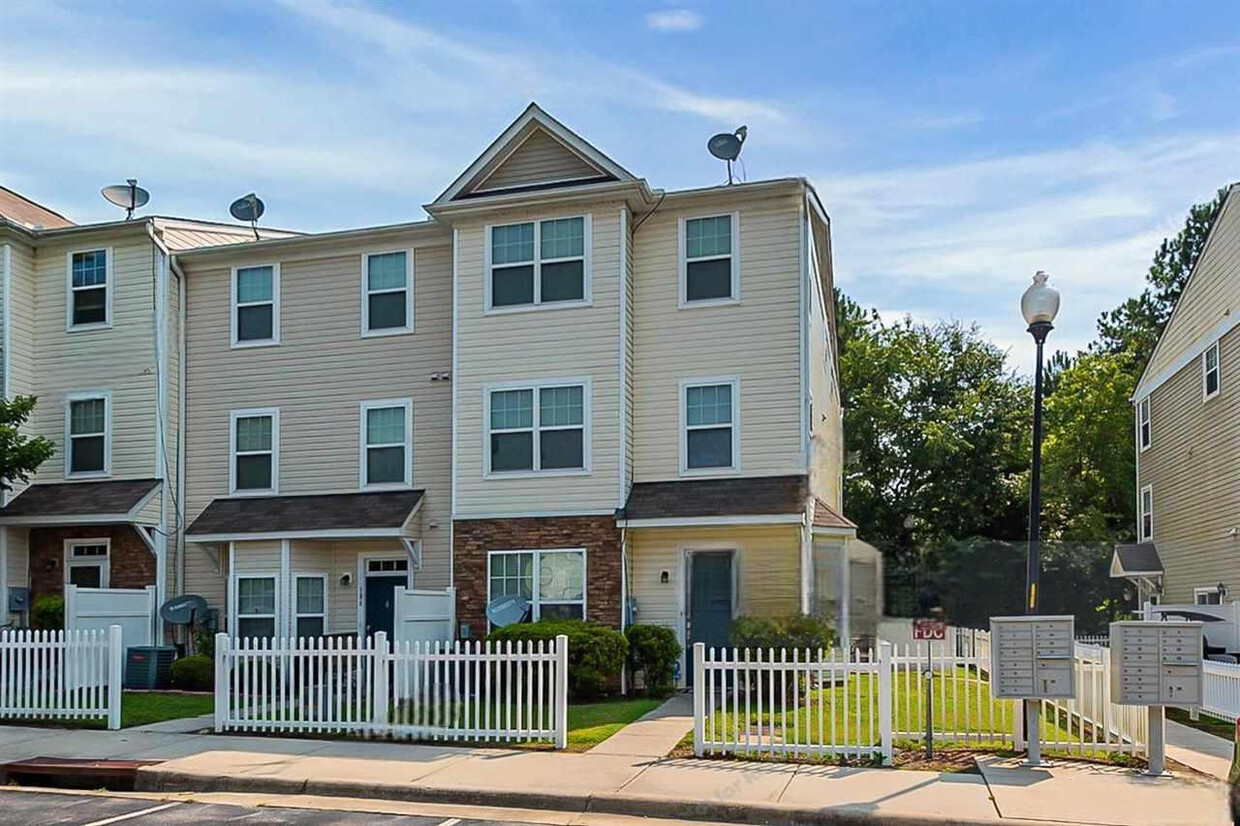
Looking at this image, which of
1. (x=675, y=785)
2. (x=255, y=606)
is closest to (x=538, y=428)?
(x=255, y=606)

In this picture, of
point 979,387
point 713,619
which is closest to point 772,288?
point 713,619

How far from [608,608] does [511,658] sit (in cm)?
655

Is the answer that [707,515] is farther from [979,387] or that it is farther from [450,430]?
[979,387]

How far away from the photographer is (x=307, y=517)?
21297mm

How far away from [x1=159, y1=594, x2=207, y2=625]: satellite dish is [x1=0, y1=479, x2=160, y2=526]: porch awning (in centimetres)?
157

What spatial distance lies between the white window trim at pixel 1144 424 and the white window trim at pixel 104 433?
2320cm

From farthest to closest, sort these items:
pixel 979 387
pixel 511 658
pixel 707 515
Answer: pixel 979 387 < pixel 707 515 < pixel 511 658

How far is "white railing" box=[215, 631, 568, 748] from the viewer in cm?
1307

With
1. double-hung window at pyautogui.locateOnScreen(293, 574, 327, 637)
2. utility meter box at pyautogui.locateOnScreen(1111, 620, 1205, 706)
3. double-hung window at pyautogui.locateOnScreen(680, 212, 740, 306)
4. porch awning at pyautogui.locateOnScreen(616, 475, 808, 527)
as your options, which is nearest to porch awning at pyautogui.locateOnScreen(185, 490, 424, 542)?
double-hung window at pyautogui.locateOnScreen(293, 574, 327, 637)

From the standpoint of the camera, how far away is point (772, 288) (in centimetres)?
1970

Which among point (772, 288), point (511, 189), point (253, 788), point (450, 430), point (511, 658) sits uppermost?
point (511, 189)

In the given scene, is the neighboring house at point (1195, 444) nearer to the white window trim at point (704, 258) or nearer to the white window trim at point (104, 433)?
the white window trim at point (704, 258)

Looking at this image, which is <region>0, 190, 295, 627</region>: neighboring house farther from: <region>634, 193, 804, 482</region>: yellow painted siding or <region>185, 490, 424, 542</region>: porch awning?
<region>634, 193, 804, 482</region>: yellow painted siding

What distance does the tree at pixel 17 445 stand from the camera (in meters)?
20.4
